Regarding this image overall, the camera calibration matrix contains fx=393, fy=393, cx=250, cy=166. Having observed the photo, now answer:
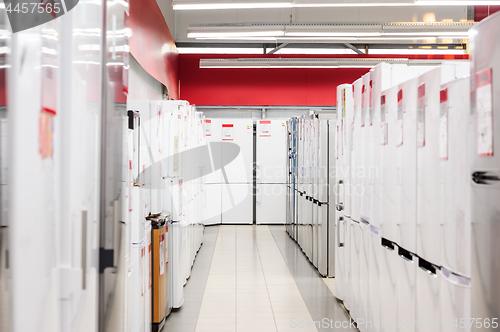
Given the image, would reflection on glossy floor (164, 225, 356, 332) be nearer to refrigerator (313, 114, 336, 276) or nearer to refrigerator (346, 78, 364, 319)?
refrigerator (313, 114, 336, 276)

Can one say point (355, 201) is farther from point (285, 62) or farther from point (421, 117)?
point (285, 62)

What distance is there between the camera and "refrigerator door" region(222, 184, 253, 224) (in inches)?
370

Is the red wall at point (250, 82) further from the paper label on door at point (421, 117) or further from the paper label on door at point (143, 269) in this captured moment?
the paper label on door at point (421, 117)

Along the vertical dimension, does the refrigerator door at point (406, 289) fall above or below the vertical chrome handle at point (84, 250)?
below

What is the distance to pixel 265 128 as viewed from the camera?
372 inches

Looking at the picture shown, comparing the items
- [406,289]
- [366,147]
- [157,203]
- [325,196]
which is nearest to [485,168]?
[406,289]

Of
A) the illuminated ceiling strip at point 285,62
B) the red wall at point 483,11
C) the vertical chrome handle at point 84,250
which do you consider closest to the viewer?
the vertical chrome handle at point 84,250

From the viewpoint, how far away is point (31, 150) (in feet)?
2.13

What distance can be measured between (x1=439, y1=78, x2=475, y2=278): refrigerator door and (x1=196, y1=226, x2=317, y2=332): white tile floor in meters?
2.03

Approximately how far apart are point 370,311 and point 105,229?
283 centimetres

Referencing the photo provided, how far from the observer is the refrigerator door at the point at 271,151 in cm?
944

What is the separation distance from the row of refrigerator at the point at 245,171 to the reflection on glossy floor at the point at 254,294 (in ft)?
7.16

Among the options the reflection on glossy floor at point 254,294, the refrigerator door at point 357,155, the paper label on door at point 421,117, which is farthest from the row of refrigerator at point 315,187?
the paper label on door at point 421,117

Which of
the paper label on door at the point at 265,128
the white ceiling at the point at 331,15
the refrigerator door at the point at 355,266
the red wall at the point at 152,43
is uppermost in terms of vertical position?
the white ceiling at the point at 331,15
